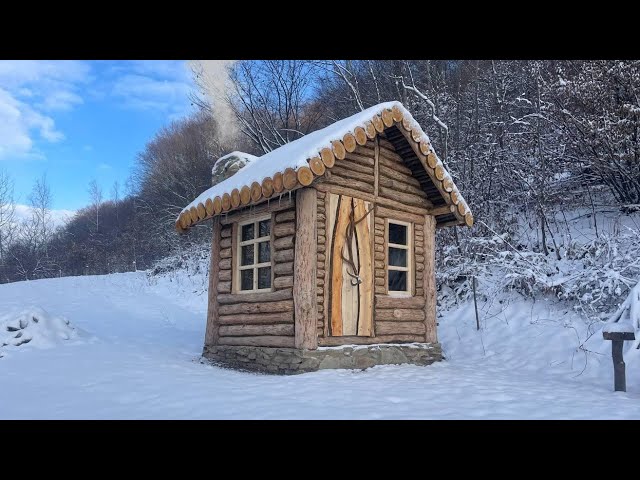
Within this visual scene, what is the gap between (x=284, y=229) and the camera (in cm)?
835

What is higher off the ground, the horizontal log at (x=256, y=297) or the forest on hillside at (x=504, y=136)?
the forest on hillside at (x=504, y=136)

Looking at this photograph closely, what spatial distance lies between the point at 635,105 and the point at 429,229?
520cm

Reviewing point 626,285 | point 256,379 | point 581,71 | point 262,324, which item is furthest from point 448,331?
point 581,71

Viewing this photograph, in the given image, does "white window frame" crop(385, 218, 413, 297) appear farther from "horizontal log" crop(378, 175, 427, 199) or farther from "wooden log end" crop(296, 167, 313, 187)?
"wooden log end" crop(296, 167, 313, 187)

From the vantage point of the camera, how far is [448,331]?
38.4 ft

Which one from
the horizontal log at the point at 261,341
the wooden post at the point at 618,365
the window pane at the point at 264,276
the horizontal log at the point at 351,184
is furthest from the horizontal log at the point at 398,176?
the wooden post at the point at 618,365

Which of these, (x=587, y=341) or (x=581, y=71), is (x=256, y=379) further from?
(x=581, y=71)

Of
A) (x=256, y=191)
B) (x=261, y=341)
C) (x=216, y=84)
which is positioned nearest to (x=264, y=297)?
(x=261, y=341)

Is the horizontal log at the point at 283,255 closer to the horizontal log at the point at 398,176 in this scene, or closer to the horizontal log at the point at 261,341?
the horizontal log at the point at 261,341

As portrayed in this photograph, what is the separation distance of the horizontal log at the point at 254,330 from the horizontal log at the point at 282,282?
62 cm

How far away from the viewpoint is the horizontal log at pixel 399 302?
894 centimetres

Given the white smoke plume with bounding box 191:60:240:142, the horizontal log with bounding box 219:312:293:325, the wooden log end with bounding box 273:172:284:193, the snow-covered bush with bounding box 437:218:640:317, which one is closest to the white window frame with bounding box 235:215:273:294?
the horizontal log with bounding box 219:312:293:325

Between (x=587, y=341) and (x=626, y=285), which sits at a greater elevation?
(x=626, y=285)
